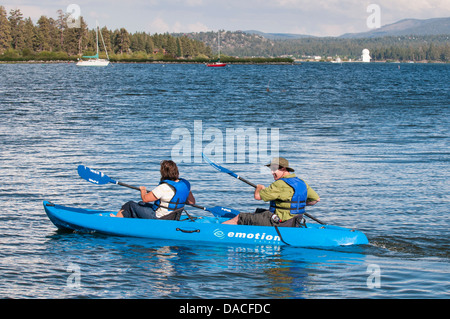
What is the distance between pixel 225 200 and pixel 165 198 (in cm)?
393

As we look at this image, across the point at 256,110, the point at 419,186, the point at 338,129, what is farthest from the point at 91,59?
the point at 419,186

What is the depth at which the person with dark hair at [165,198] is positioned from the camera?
37.3 feet

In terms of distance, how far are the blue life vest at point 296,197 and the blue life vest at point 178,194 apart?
1.75 m

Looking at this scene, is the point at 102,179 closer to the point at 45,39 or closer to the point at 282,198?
the point at 282,198

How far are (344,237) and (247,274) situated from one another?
253cm

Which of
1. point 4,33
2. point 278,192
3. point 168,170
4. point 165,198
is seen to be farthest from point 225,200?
point 4,33

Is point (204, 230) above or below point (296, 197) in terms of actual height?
below

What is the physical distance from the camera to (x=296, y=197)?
36.3 ft

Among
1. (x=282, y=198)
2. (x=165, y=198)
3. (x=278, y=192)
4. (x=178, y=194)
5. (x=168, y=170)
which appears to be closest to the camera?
(x=278, y=192)

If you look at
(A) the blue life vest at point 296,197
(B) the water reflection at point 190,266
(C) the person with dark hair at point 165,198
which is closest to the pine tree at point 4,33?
(C) the person with dark hair at point 165,198

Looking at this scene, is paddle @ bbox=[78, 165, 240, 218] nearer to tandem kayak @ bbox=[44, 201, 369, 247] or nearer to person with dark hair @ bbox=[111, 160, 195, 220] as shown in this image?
tandem kayak @ bbox=[44, 201, 369, 247]

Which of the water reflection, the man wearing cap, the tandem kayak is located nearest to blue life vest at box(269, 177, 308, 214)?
the man wearing cap

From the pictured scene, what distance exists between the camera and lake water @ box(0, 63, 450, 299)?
930cm

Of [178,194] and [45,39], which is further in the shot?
[45,39]
